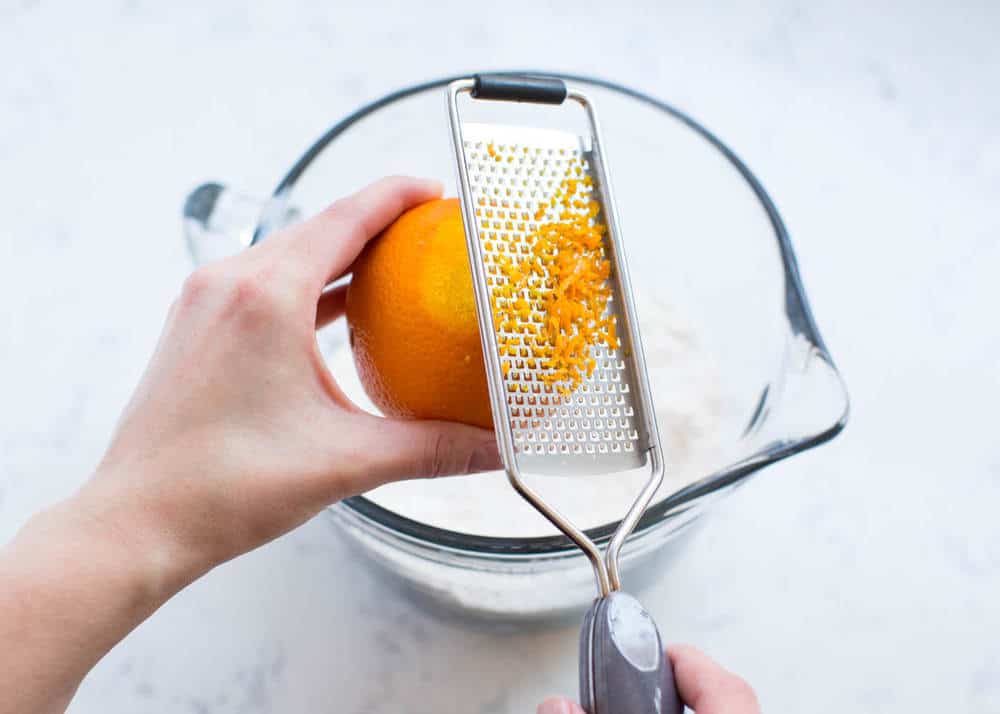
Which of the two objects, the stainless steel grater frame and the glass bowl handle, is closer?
the stainless steel grater frame

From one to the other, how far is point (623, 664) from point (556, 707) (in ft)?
0.20

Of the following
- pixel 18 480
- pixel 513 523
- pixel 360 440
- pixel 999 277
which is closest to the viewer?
pixel 360 440

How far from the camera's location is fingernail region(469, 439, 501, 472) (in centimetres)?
74

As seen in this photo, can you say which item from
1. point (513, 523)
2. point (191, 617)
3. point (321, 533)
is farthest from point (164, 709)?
point (513, 523)

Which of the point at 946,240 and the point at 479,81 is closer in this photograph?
the point at 479,81

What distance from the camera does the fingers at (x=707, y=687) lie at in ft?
2.04

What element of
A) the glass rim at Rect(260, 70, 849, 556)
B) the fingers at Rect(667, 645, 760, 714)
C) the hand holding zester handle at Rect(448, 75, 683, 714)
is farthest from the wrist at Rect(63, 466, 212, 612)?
the fingers at Rect(667, 645, 760, 714)

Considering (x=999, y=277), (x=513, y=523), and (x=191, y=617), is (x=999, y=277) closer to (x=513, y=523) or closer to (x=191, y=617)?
(x=513, y=523)

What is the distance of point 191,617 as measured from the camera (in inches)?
39.0

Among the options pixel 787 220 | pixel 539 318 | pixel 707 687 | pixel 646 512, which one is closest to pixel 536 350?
pixel 539 318

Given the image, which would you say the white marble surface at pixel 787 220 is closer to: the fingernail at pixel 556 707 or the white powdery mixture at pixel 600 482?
the white powdery mixture at pixel 600 482

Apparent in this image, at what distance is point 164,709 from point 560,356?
57 cm

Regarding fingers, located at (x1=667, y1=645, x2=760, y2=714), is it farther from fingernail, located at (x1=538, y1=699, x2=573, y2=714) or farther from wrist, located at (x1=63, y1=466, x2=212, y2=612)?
wrist, located at (x1=63, y1=466, x2=212, y2=612)

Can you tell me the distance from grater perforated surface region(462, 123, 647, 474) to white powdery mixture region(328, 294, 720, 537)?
0.23 m
